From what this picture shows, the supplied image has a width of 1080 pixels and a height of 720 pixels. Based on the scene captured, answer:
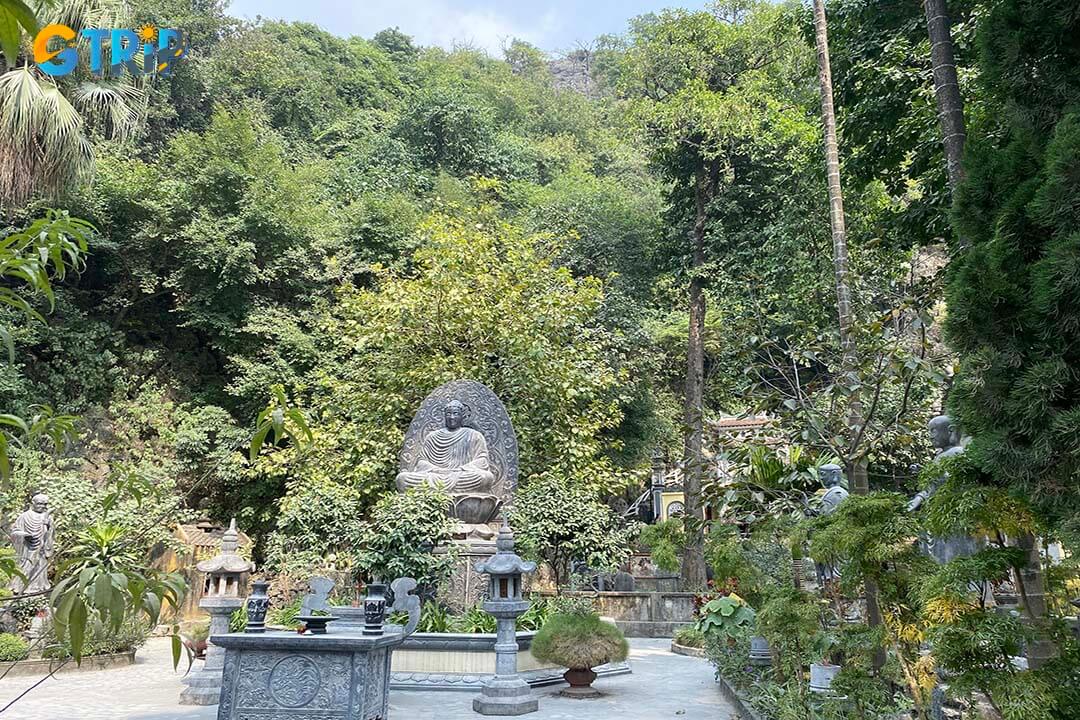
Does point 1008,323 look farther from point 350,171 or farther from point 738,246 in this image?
point 350,171

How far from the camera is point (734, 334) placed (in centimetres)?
805

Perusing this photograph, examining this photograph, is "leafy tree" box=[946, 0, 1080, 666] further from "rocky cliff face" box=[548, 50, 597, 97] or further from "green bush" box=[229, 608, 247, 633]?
"rocky cliff face" box=[548, 50, 597, 97]

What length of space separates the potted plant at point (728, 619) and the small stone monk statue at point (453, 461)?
4157mm

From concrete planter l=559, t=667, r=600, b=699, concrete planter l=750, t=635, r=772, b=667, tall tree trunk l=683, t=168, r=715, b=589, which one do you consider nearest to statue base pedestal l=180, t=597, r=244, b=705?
concrete planter l=559, t=667, r=600, b=699

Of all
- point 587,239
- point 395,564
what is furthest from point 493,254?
point 395,564

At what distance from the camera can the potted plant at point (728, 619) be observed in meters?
8.16

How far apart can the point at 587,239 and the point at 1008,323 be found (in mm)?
17835

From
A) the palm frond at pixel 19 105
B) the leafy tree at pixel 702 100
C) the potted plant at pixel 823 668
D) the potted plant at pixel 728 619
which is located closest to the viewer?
the potted plant at pixel 823 668

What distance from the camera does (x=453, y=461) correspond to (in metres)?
12.1

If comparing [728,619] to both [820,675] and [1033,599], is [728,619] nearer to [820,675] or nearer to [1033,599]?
[820,675]

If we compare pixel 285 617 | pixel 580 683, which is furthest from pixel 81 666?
pixel 580 683

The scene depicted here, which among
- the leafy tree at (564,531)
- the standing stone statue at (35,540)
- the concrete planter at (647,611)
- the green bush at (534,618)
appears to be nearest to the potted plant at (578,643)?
the green bush at (534,618)

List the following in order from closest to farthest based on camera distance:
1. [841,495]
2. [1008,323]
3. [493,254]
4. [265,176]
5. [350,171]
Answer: [1008,323] → [841,495] → [493,254] → [265,176] → [350,171]

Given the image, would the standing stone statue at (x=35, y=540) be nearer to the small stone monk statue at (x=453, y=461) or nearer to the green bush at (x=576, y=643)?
the small stone monk statue at (x=453, y=461)
